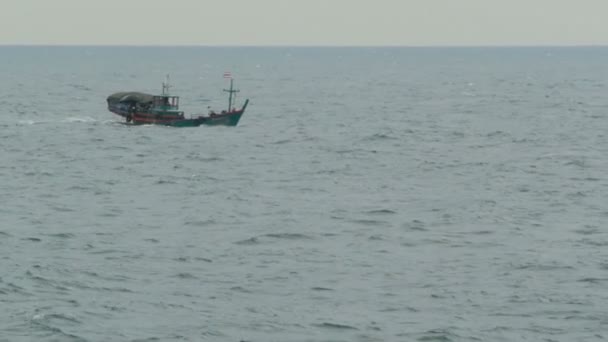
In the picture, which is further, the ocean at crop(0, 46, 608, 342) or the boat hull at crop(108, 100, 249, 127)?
the boat hull at crop(108, 100, 249, 127)

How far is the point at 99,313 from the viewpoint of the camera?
3666 cm

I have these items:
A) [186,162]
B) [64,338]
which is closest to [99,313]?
[64,338]

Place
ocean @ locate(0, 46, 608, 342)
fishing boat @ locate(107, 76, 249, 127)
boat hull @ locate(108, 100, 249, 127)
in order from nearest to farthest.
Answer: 1. ocean @ locate(0, 46, 608, 342)
2. fishing boat @ locate(107, 76, 249, 127)
3. boat hull @ locate(108, 100, 249, 127)

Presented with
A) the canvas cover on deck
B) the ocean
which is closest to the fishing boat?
the canvas cover on deck

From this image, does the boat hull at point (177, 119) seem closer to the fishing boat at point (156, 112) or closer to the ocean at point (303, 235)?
the fishing boat at point (156, 112)

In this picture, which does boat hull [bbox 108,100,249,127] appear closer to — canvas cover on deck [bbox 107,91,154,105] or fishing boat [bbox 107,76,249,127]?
fishing boat [bbox 107,76,249,127]

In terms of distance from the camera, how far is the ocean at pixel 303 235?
119ft

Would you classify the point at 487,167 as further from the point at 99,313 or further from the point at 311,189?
the point at 99,313

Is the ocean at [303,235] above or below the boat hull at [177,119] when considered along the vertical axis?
below

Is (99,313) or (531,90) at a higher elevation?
(531,90)

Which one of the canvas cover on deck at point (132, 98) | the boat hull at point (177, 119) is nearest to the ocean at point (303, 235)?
the boat hull at point (177, 119)

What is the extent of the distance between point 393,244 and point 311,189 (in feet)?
53.6

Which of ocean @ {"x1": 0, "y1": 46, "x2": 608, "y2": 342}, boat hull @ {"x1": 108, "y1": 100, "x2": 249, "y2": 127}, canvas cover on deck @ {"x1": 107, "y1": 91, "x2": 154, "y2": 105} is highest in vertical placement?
canvas cover on deck @ {"x1": 107, "y1": 91, "x2": 154, "y2": 105}

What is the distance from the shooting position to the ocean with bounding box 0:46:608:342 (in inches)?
1426
